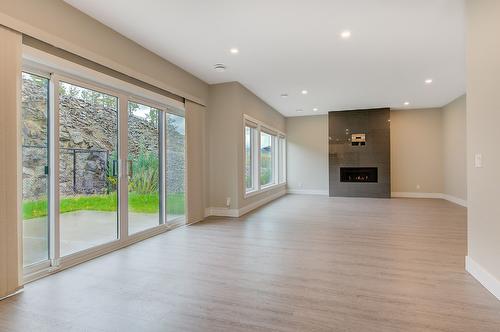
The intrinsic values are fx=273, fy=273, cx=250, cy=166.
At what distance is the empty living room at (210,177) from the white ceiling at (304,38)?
0.03 m

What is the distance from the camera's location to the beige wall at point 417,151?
828 centimetres

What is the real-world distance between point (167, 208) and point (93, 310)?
2.62m

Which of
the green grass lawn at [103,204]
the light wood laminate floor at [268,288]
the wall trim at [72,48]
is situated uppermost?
the wall trim at [72,48]

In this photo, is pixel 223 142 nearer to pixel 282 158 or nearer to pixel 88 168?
pixel 88 168

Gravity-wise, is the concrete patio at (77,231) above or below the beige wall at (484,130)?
below

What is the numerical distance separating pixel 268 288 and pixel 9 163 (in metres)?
2.42

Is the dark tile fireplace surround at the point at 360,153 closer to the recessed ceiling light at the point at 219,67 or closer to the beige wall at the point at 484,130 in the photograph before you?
the recessed ceiling light at the point at 219,67

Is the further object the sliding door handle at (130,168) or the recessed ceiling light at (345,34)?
the sliding door handle at (130,168)

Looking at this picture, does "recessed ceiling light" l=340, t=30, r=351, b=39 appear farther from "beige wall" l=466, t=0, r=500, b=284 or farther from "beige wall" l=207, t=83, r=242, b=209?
"beige wall" l=207, t=83, r=242, b=209

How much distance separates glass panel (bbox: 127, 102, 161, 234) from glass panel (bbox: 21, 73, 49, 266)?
111 cm

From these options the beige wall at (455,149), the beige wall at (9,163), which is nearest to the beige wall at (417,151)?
the beige wall at (455,149)

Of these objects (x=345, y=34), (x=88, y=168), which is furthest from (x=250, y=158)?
(x=88, y=168)

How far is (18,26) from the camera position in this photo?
7.69 feet

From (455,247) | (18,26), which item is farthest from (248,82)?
(455,247)
